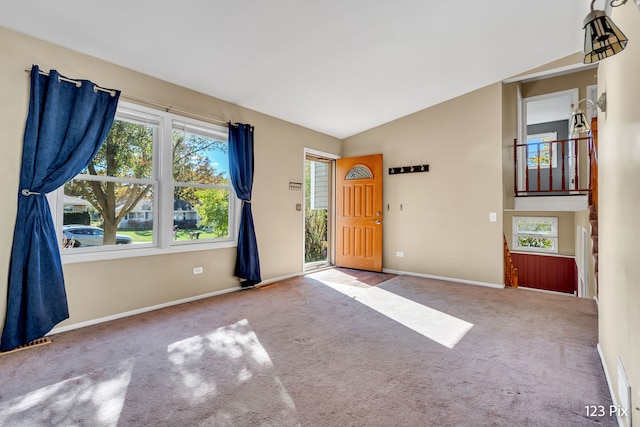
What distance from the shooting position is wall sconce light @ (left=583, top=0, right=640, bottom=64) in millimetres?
1386

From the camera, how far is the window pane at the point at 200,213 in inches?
155

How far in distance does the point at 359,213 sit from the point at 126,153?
3870 millimetres

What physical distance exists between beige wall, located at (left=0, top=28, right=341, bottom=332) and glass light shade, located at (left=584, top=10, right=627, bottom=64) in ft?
12.4

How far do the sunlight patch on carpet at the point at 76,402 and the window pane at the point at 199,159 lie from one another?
7.65 ft

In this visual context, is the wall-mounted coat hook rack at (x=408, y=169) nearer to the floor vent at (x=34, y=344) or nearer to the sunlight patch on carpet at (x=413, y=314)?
the sunlight patch on carpet at (x=413, y=314)

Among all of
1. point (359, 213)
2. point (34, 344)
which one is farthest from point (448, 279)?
point (34, 344)

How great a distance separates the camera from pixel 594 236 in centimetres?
337

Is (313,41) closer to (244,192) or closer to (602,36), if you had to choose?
(244,192)

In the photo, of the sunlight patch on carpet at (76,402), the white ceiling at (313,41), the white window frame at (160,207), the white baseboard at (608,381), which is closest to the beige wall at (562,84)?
the white ceiling at (313,41)

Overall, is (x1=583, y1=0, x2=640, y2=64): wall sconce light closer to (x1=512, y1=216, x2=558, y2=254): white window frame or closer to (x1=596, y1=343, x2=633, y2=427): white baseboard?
(x1=596, y1=343, x2=633, y2=427): white baseboard

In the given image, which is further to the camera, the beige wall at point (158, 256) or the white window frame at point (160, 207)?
the white window frame at point (160, 207)

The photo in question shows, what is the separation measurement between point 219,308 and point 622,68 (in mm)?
3908

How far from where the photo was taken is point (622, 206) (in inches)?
66.6

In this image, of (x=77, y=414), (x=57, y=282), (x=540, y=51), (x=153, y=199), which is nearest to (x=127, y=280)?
(x=57, y=282)
